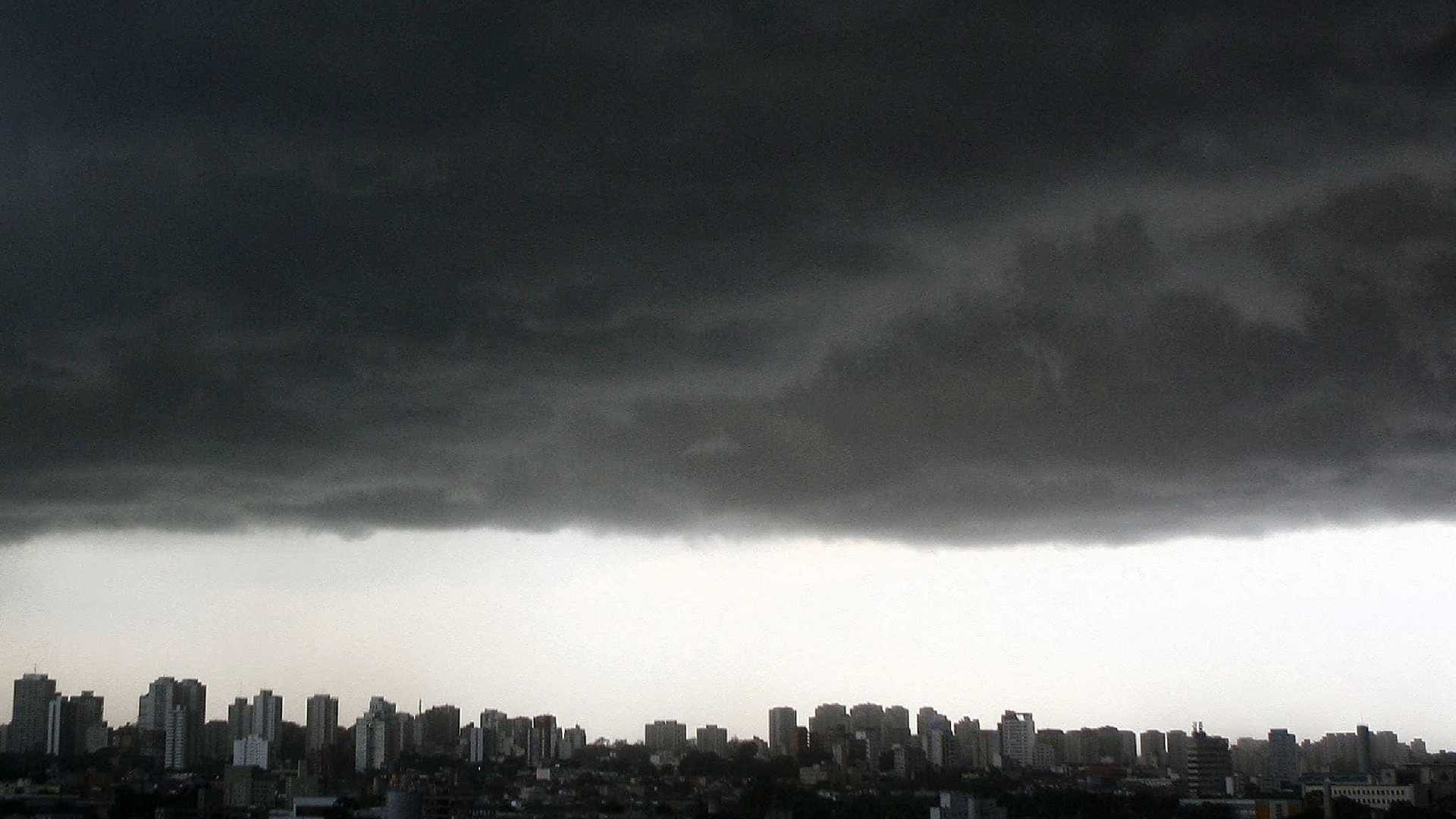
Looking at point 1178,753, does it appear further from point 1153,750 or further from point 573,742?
point 573,742

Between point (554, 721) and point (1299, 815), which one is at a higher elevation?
point (554, 721)

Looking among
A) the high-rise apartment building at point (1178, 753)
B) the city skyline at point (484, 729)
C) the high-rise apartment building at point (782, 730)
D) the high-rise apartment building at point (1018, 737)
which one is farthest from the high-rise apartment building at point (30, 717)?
the high-rise apartment building at point (1178, 753)

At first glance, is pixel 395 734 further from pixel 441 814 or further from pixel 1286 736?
pixel 1286 736

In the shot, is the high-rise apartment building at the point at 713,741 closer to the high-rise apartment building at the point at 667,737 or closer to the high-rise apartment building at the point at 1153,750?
the high-rise apartment building at the point at 667,737

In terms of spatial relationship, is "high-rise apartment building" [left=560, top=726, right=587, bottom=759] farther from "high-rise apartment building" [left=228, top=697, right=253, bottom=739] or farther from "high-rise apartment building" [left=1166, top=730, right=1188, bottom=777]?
"high-rise apartment building" [left=1166, top=730, right=1188, bottom=777]

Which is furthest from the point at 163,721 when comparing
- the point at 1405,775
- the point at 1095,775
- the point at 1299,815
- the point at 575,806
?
the point at 1405,775

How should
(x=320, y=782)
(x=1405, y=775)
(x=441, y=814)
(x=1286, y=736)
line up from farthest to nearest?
(x=1286, y=736)
(x=1405, y=775)
(x=320, y=782)
(x=441, y=814)

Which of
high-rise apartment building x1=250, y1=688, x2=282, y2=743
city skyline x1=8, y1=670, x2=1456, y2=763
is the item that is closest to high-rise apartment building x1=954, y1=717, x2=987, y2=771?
city skyline x1=8, y1=670, x2=1456, y2=763
